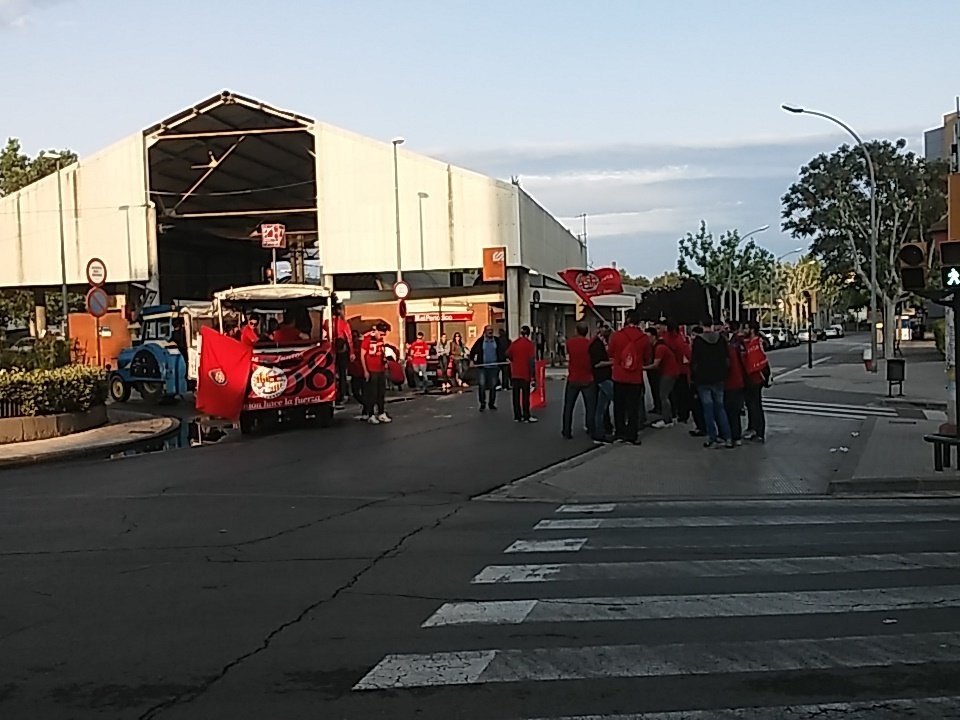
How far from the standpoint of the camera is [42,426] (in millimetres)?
20531

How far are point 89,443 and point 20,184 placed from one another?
137 feet

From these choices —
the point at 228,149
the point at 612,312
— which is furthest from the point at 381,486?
the point at 612,312

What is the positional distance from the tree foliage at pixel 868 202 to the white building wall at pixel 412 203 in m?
14.2

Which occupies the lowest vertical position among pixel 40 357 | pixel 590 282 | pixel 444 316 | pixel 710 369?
pixel 710 369

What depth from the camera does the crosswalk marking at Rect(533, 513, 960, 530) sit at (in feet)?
36.5

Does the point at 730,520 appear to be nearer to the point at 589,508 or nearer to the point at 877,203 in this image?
the point at 589,508

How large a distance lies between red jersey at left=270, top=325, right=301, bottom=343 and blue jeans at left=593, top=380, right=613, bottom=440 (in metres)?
6.18

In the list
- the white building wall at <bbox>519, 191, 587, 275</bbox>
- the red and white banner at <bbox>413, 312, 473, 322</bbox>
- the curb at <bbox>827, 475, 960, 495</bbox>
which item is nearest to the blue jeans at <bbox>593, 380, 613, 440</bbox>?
the curb at <bbox>827, 475, 960, 495</bbox>

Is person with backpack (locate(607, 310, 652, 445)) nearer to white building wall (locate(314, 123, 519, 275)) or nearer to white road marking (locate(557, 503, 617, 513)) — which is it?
white road marking (locate(557, 503, 617, 513))

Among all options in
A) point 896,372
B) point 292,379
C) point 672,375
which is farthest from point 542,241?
point 672,375

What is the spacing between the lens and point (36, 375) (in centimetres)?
2059

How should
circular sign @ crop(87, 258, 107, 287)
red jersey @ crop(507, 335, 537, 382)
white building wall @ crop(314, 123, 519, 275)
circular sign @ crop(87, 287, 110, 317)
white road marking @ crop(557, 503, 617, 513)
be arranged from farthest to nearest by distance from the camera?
white building wall @ crop(314, 123, 519, 275), circular sign @ crop(87, 258, 107, 287), circular sign @ crop(87, 287, 110, 317), red jersey @ crop(507, 335, 537, 382), white road marking @ crop(557, 503, 617, 513)

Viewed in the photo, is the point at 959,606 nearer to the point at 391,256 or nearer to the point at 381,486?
the point at 381,486

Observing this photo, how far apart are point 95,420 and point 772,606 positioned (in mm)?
17640
